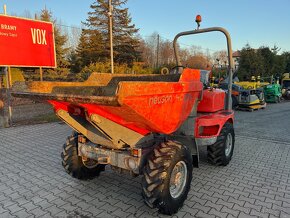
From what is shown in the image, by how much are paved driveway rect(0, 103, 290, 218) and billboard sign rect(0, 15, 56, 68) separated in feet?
12.8

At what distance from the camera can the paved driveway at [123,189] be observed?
125 inches

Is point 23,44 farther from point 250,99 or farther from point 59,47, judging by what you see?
point 59,47

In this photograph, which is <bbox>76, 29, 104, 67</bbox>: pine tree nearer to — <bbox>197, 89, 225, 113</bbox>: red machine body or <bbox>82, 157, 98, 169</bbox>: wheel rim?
<bbox>197, 89, 225, 113</bbox>: red machine body

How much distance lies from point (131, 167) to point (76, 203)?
908 millimetres

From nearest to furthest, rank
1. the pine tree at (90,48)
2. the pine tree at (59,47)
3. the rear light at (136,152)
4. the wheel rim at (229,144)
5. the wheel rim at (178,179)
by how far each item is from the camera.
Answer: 1. the rear light at (136,152)
2. the wheel rim at (178,179)
3. the wheel rim at (229,144)
4. the pine tree at (59,47)
5. the pine tree at (90,48)

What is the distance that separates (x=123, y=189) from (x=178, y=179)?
2.93 feet

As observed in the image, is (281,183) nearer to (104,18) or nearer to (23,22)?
(23,22)

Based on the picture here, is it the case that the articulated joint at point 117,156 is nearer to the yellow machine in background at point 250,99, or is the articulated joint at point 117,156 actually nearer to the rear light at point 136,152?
the rear light at point 136,152

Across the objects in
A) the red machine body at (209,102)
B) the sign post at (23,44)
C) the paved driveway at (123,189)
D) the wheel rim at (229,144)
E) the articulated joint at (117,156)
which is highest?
the sign post at (23,44)

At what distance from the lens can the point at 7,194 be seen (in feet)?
11.7

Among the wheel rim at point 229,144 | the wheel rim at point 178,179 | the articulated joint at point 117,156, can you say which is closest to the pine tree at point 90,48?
the wheel rim at point 229,144

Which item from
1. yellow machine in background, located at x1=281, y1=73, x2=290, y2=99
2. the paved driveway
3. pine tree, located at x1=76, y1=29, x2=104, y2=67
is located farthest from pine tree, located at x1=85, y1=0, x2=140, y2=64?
the paved driveway

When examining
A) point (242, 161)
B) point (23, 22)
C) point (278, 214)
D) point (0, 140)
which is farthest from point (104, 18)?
point (278, 214)

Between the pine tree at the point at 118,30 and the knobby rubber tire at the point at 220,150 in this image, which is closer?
the knobby rubber tire at the point at 220,150
